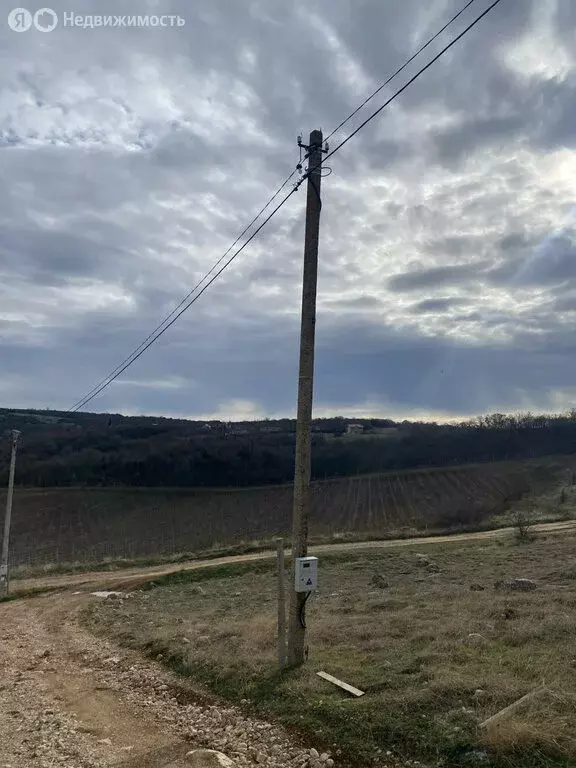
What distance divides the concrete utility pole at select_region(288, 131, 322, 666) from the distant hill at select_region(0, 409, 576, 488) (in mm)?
60750

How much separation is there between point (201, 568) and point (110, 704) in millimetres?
19543

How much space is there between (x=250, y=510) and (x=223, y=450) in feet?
63.5

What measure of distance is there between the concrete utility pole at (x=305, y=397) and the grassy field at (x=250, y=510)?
31851mm

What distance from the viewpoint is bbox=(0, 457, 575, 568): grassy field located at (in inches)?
1950

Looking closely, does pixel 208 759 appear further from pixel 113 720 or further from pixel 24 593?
pixel 24 593

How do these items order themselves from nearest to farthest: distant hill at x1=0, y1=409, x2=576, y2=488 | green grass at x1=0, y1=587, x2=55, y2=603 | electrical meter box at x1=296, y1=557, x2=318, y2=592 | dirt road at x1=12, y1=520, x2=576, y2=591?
electrical meter box at x1=296, y1=557, x2=318, y2=592 < green grass at x1=0, y1=587, x2=55, y2=603 < dirt road at x1=12, y1=520, x2=576, y2=591 < distant hill at x1=0, y1=409, x2=576, y2=488

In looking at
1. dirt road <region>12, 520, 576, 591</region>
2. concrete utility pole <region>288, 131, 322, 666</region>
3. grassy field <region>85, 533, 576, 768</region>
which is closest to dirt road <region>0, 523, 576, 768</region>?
grassy field <region>85, 533, 576, 768</region>

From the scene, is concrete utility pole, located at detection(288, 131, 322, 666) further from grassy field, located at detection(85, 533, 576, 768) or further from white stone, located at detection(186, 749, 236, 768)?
white stone, located at detection(186, 749, 236, 768)

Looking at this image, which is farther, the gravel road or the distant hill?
the distant hill

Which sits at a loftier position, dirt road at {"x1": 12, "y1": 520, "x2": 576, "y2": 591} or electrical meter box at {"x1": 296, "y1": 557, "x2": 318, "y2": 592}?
electrical meter box at {"x1": 296, "y1": 557, "x2": 318, "y2": 592}

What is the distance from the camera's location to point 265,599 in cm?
1664

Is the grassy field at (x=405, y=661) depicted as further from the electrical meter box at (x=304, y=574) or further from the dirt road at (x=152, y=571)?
the dirt road at (x=152, y=571)

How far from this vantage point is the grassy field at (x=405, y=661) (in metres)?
5.57

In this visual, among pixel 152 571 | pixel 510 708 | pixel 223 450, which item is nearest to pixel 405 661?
pixel 510 708
